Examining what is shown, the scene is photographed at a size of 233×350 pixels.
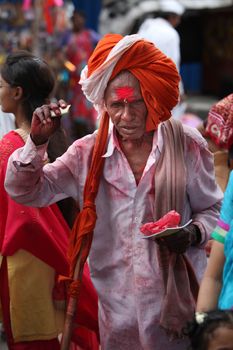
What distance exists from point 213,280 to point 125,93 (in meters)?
0.93

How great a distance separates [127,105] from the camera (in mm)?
4059

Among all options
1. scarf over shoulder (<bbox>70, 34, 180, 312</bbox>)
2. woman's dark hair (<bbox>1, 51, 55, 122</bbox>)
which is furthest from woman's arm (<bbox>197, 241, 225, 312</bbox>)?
woman's dark hair (<bbox>1, 51, 55, 122</bbox>)

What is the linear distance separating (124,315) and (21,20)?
9.89 m

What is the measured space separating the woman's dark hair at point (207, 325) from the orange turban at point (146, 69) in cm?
105

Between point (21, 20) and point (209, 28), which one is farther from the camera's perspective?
point (209, 28)

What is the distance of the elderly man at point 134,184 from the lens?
4.07m

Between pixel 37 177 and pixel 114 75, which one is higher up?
pixel 114 75

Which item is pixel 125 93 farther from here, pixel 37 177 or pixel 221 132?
pixel 221 132

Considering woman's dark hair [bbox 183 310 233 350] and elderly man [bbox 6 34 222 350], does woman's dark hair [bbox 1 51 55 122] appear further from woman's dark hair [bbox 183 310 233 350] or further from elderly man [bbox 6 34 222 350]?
woman's dark hair [bbox 183 310 233 350]

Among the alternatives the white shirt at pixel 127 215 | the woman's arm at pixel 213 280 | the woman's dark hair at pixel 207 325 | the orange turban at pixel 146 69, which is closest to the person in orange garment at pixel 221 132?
the white shirt at pixel 127 215

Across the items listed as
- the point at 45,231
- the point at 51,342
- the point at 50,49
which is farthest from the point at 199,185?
the point at 50,49

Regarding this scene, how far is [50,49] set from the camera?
1327cm

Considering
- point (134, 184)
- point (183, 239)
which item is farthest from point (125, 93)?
point (183, 239)

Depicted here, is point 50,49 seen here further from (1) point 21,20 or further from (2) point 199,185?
(2) point 199,185
